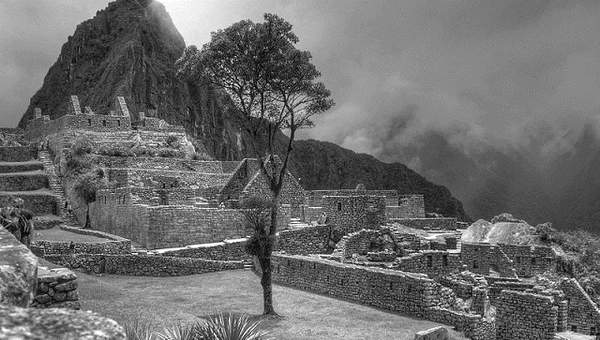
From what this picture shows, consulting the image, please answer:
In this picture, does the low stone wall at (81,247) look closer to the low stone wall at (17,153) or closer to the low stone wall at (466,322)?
the low stone wall at (466,322)

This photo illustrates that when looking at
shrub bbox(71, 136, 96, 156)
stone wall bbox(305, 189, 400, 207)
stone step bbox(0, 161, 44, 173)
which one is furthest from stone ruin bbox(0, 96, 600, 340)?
shrub bbox(71, 136, 96, 156)

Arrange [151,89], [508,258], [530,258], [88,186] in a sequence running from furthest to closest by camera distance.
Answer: [151,89]
[88,186]
[530,258]
[508,258]

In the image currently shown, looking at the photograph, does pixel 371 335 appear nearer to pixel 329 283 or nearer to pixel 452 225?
pixel 329 283

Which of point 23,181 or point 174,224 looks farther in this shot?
point 23,181


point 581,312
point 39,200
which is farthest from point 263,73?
point 39,200

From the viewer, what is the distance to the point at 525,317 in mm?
15547

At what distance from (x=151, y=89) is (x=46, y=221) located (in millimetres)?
126005

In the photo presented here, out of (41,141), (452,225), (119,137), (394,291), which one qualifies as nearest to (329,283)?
(394,291)

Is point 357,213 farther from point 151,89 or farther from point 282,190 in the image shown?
point 151,89

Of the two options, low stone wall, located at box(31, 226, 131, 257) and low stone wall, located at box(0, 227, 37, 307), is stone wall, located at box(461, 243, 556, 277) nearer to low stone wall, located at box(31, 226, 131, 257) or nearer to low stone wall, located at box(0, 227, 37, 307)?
low stone wall, located at box(31, 226, 131, 257)

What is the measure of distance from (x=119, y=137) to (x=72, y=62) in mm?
142490

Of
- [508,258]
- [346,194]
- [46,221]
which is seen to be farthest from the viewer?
[346,194]

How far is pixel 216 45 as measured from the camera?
1930 centimetres

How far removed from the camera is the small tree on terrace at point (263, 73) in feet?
62.5
